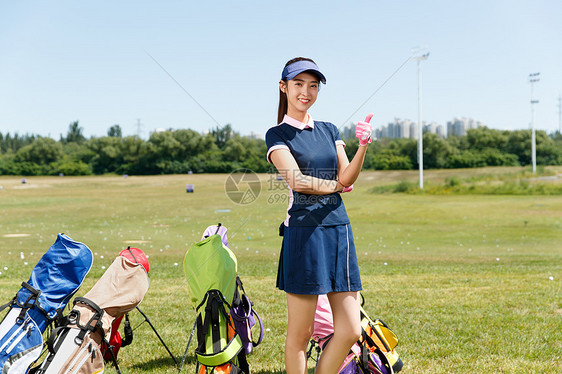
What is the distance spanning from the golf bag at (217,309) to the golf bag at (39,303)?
2.99 ft

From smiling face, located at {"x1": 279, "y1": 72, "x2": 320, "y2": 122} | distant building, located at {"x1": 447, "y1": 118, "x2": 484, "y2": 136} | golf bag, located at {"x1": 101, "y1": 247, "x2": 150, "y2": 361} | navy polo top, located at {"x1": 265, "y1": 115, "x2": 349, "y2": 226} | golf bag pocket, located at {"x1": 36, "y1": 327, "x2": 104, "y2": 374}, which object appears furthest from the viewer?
distant building, located at {"x1": 447, "y1": 118, "x2": 484, "y2": 136}

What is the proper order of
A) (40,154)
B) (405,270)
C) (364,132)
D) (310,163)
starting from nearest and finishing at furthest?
(364,132) < (310,163) < (405,270) < (40,154)

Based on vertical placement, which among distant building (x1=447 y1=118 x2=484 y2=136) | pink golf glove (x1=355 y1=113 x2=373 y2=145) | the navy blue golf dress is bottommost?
the navy blue golf dress

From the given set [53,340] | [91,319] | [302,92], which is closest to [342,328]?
[302,92]

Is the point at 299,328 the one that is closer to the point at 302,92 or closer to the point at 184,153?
the point at 302,92

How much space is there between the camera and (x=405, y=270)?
32.2ft

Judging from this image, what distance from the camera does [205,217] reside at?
2456 cm

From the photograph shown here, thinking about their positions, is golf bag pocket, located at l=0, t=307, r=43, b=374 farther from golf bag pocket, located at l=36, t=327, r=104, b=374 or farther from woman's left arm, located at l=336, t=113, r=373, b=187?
woman's left arm, located at l=336, t=113, r=373, b=187

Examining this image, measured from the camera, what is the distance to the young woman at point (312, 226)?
10.2ft

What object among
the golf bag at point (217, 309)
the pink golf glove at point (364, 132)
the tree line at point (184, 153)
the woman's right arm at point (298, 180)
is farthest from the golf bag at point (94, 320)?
the tree line at point (184, 153)

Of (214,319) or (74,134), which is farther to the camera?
(74,134)

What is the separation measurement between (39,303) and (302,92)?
8.24 feet

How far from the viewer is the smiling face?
10.7 ft

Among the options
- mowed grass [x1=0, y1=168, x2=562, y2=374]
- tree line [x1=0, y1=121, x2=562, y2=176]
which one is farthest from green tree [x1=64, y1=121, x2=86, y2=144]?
mowed grass [x1=0, y1=168, x2=562, y2=374]
